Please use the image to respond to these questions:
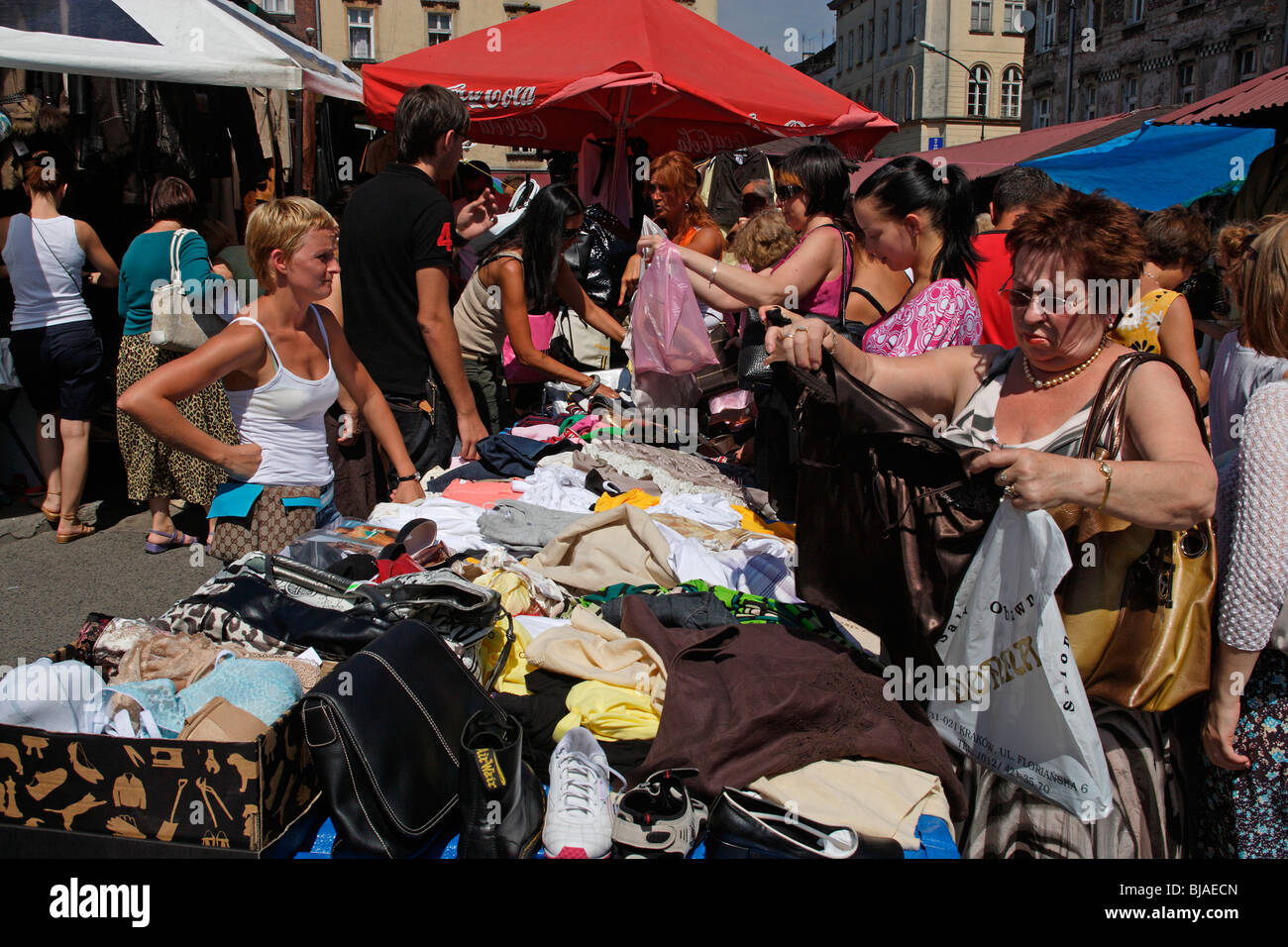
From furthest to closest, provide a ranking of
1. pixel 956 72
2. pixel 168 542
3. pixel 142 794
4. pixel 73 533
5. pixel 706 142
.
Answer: pixel 956 72
pixel 706 142
pixel 73 533
pixel 168 542
pixel 142 794

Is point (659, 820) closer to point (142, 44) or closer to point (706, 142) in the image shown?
point (142, 44)

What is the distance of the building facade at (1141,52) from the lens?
74.9 ft

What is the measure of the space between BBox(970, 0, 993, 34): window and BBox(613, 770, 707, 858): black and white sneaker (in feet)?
173

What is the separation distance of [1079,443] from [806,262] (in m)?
1.94

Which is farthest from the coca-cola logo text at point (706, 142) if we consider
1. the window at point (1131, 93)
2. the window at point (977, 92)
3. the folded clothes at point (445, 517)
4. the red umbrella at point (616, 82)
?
the window at point (977, 92)

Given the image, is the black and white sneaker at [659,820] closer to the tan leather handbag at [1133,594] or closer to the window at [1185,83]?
the tan leather handbag at [1133,594]

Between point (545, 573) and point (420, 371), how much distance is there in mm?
1596

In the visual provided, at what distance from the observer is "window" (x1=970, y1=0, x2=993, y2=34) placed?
1780 inches

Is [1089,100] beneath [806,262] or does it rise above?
above

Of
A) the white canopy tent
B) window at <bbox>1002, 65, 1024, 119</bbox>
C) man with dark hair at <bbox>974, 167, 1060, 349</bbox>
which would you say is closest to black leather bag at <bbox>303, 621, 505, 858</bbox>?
man with dark hair at <bbox>974, 167, 1060, 349</bbox>

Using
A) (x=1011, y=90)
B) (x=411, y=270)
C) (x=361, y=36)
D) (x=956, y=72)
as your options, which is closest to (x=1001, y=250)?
(x=411, y=270)

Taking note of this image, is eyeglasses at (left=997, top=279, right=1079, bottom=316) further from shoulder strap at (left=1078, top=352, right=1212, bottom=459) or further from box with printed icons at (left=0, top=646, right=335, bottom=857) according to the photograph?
box with printed icons at (left=0, top=646, right=335, bottom=857)

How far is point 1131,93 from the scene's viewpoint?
93.8 ft
